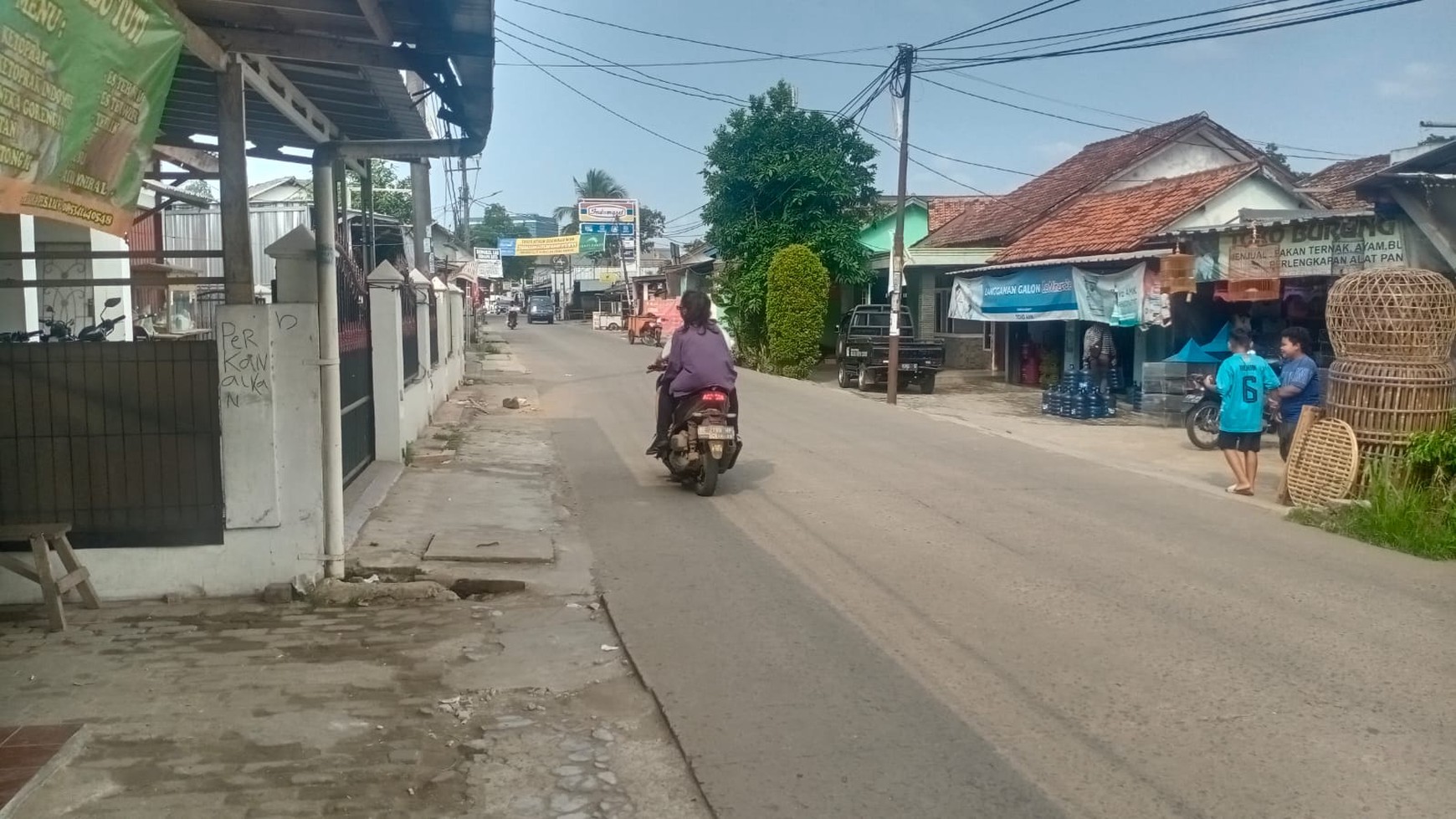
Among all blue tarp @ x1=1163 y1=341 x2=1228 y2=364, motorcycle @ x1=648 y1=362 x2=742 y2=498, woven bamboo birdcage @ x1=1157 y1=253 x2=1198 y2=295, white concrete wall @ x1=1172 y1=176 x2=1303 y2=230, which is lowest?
motorcycle @ x1=648 y1=362 x2=742 y2=498

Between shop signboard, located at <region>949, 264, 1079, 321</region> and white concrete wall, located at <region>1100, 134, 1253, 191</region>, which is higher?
white concrete wall, located at <region>1100, 134, 1253, 191</region>

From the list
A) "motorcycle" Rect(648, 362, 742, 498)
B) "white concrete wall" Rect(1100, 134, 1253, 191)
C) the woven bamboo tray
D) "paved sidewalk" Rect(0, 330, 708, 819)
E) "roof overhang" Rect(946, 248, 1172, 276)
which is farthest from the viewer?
"white concrete wall" Rect(1100, 134, 1253, 191)

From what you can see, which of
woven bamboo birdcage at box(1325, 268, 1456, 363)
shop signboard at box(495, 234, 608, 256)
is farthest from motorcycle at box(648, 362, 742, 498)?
shop signboard at box(495, 234, 608, 256)

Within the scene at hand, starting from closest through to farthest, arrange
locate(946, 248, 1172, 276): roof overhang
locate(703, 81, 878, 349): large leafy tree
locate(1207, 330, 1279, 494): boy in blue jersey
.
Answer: locate(1207, 330, 1279, 494): boy in blue jersey < locate(946, 248, 1172, 276): roof overhang < locate(703, 81, 878, 349): large leafy tree

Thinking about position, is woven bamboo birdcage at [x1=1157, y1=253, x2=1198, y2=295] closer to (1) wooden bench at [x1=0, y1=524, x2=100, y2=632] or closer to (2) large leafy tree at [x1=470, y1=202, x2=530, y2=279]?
(1) wooden bench at [x1=0, y1=524, x2=100, y2=632]

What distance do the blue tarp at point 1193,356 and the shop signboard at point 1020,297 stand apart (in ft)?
8.33

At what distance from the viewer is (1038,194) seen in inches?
1225

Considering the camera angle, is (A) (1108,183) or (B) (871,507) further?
(A) (1108,183)

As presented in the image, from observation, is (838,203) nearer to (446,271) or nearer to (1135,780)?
(446,271)

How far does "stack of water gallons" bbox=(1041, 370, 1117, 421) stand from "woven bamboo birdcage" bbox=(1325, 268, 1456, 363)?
8866 mm

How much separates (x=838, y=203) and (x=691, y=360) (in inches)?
840

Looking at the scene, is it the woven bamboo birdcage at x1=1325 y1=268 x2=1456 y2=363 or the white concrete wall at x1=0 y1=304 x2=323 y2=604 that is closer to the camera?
the white concrete wall at x1=0 y1=304 x2=323 y2=604

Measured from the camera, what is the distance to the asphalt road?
448 centimetres

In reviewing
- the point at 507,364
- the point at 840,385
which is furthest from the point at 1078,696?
the point at 507,364
